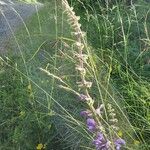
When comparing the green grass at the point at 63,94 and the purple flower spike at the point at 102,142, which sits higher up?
the purple flower spike at the point at 102,142

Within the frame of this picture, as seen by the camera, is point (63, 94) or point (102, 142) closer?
point (102, 142)

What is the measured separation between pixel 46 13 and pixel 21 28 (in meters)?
0.33

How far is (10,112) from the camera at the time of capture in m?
3.48

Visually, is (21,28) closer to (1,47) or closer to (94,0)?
(1,47)

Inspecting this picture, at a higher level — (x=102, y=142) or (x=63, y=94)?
(x=102, y=142)

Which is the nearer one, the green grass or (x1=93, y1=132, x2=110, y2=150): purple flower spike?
(x1=93, y1=132, x2=110, y2=150): purple flower spike

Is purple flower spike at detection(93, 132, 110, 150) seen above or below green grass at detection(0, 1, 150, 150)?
above

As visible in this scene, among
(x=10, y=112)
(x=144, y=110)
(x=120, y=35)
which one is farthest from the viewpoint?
(x=120, y=35)

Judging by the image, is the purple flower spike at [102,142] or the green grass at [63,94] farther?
the green grass at [63,94]

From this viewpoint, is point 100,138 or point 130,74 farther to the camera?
point 130,74

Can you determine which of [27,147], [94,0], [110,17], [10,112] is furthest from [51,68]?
[94,0]

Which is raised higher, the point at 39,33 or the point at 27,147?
the point at 39,33

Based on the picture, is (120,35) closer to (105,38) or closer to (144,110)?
(105,38)

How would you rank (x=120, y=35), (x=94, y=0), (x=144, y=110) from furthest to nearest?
1. (x=94, y=0)
2. (x=120, y=35)
3. (x=144, y=110)
